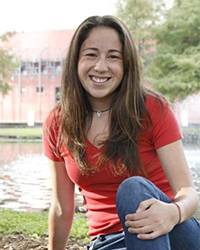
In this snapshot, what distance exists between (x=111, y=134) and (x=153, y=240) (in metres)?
0.27

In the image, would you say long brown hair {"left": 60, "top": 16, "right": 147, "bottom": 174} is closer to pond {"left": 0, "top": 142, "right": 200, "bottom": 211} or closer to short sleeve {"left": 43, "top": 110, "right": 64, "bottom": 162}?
short sleeve {"left": 43, "top": 110, "right": 64, "bottom": 162}

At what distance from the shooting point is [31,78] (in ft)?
17.6

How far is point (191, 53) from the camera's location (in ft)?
16.7

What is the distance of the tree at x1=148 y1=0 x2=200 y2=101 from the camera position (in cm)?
494

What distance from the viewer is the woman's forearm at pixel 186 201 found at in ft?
3.23

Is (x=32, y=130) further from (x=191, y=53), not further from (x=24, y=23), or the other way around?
(x=191, y=53)

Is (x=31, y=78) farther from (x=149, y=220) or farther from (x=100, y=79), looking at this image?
(x=149, y=220)

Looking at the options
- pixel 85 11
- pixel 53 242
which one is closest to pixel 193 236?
pixel 53 242

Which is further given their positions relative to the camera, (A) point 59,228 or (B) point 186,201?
(A) point 59,228

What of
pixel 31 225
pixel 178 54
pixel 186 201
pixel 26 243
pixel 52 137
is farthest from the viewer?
pixel 178 54

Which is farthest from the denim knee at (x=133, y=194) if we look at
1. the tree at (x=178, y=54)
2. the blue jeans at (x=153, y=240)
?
the tree at (x=178, y=54)

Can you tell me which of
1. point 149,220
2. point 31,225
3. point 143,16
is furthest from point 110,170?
point 143,16

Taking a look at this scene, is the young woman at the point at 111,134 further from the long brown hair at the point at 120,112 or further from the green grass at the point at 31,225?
the green grass at the point at 31,225

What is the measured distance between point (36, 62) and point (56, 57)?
0.48 meters
